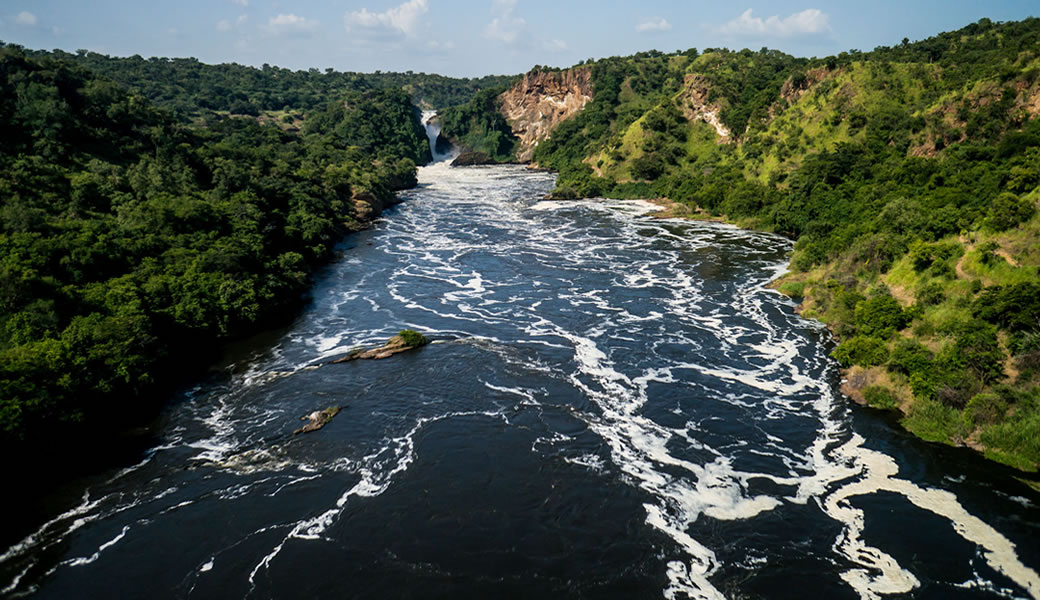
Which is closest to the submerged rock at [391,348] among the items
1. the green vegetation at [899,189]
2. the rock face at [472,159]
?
the green vegetation at [899,189]

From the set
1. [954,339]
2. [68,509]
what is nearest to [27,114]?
[68,509]

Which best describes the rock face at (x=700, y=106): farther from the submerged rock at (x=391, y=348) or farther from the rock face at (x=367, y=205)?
the submerged rock at (x=391, y=348)

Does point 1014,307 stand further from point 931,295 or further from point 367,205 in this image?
point 367,205

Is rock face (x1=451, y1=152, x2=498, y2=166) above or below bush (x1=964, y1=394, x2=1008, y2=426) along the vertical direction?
above

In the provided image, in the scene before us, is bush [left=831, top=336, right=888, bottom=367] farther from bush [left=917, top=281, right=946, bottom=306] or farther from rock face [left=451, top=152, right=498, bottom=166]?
rock face [left=451, top=152, right=498, bottom=166]

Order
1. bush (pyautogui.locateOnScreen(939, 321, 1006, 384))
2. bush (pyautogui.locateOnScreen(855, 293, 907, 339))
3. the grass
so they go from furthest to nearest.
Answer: bush (pyautogui.locateOnScreen(855, 293, 907, 339)) < bush (pyautogui.locateOnScreen(939, 321, 1006, 384)) < the grass

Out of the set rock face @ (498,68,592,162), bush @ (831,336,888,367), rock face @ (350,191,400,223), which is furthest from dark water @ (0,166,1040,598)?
rock face @ (498,68,592,162)
